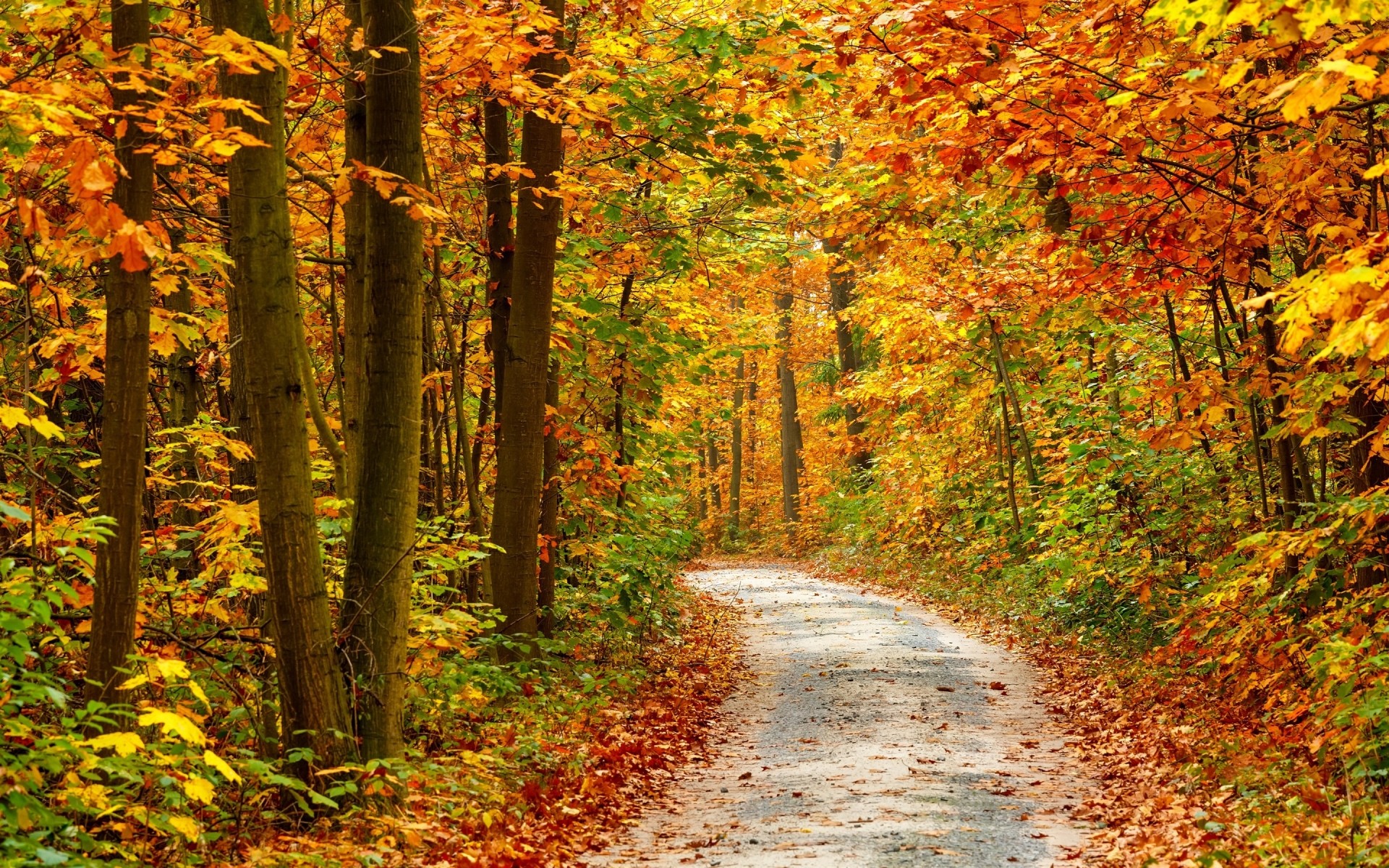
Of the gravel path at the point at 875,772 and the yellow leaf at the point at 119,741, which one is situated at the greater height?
the yellow leaf at the point at 119,741

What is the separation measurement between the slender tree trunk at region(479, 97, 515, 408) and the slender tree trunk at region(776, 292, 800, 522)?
2233 centimetres

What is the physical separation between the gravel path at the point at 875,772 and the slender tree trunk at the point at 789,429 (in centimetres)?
1891

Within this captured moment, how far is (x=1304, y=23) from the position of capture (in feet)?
13.4

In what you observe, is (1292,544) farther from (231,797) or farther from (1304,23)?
(231,797)

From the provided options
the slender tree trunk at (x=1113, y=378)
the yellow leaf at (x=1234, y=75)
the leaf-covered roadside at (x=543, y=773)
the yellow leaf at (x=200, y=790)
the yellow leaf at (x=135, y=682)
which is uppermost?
the yellow leaf at (x=1234, y=75)

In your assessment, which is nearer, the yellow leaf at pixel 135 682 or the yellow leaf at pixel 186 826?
the yellow leaf at pixel 186 826

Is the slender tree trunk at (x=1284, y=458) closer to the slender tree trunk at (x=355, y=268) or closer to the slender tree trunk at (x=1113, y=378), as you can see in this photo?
the slender tree trunk at (x=1113, y=378)

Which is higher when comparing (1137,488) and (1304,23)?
(1304,23)

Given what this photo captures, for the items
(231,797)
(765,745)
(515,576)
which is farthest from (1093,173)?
(231,797)

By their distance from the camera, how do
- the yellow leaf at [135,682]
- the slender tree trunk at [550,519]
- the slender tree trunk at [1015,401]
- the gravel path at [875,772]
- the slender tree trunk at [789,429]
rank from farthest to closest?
1. the slender tree trunk at [789,429]
2. the slender tree trunk at [1015,401]
3. the slender tree trunk at [550,519]
4. the gravel path at [875,772]
5. the yellow leaf at [135,682]

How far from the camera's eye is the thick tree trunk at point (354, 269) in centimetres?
714

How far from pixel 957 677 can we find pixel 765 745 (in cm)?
350

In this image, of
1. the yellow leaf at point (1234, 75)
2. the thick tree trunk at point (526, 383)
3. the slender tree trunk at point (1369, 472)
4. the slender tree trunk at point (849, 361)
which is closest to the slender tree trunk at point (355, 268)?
the thick tree trunk at point (526, 383)

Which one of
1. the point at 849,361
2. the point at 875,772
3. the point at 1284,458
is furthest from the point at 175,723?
the point at 849,361
